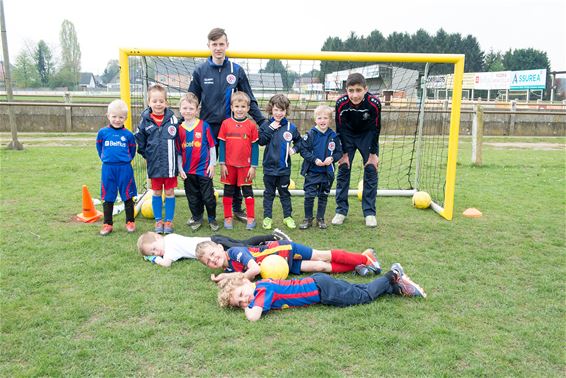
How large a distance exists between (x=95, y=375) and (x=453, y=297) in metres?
2.81

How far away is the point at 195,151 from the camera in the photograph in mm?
5641

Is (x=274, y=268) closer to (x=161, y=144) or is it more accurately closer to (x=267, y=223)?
(x=267, y=223)

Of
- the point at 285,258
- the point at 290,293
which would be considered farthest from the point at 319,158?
the point at 290,293

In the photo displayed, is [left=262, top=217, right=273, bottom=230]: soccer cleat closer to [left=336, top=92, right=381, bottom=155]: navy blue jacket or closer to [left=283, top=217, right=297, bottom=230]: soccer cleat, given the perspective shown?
[left=283, top=217, right=297, bottom=230]: soccer cleat

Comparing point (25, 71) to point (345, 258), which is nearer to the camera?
point (345, 258)

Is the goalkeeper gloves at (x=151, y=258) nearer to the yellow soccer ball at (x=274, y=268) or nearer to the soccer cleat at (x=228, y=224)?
the yellow soccer ball at (x=274, y=268)

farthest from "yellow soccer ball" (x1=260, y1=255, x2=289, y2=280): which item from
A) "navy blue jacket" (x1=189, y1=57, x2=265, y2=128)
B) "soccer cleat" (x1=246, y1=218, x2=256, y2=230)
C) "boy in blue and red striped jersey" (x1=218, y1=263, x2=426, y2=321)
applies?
"navy blue jacket" (x1=189, y1=57, x2=265, y2=128)

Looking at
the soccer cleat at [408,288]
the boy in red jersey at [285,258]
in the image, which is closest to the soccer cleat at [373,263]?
the boy in red jersey at [285,258]

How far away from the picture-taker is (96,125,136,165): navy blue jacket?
17.7 feet

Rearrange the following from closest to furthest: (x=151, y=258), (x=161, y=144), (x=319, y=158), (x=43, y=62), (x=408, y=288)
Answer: (x=408, y=288) < (x=151, y=258) < (x=161, y=144) < (x=319, y=158) < (x=43, y=62)

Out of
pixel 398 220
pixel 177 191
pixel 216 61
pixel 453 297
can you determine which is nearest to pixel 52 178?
pixel 177 191

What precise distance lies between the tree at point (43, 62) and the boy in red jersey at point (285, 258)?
4517 centimetres

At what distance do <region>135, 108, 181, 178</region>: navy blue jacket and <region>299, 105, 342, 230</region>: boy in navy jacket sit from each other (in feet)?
5.25

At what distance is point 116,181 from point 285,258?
8.10 ft
